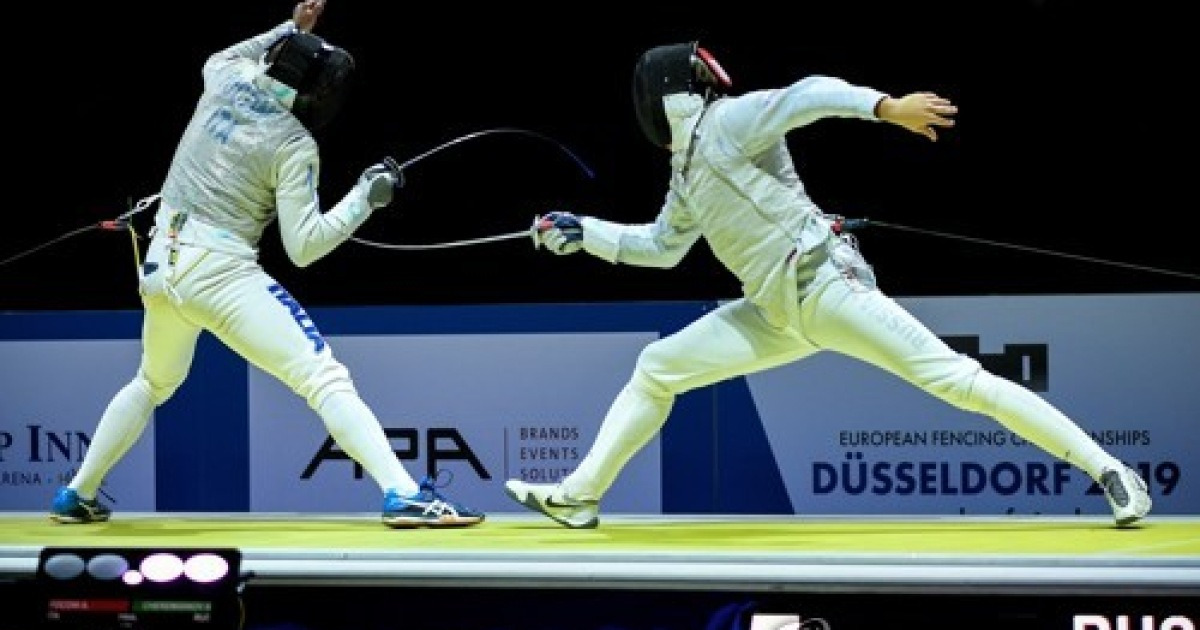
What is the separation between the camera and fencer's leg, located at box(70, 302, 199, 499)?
15.5 feet

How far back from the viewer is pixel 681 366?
440 cm

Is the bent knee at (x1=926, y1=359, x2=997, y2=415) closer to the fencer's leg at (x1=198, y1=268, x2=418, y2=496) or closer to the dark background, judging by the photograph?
the fencer's leg at (x1=198, y1=268, x2=418, y2=496)

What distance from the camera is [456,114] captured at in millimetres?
6559

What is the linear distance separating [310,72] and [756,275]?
1266 mm

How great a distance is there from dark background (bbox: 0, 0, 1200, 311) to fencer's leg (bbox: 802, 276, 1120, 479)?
1589 millimetres

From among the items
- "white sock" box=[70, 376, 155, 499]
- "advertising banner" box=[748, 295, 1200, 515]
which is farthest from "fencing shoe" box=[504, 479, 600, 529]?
"advertising banner" box=[748, 295, 1200, 515]

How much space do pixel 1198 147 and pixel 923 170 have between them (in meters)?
0.92

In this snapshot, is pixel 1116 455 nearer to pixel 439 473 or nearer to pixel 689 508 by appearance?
pixel 689 508

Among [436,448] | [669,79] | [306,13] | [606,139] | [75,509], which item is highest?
[306,13]

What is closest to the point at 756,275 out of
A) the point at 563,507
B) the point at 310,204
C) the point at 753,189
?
the point at 753,189

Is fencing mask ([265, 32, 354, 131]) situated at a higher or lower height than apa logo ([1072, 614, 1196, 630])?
higher

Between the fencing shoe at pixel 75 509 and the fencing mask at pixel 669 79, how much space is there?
184 centimetres

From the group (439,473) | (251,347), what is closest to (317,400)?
(251,347)

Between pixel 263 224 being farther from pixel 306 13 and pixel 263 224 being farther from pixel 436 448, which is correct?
pixel 436 448
